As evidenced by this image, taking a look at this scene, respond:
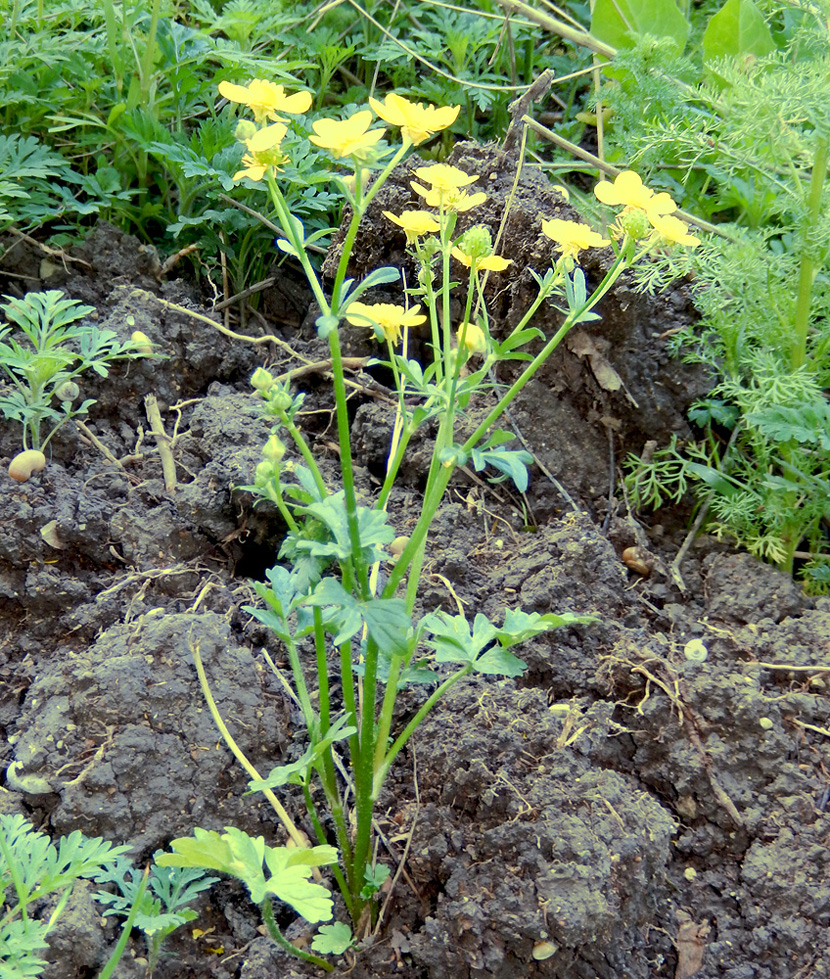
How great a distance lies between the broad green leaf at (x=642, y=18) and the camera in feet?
8.29

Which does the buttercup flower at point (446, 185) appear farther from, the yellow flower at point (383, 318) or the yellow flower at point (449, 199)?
the yellow flower at point (383, 318)

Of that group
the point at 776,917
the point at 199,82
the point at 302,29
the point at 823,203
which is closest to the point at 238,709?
the point at 776,917

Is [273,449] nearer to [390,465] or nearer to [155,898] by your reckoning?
[390,465]

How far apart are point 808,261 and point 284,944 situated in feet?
5.21

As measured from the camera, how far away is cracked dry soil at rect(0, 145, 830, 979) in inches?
51.4

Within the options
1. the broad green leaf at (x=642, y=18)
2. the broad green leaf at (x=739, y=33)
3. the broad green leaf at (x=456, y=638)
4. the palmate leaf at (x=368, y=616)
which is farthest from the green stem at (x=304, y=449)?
the broad green leaf at (x=642, y=18)

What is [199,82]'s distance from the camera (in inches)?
96.3

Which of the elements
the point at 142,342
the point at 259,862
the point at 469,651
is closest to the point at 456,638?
the point at 469,651

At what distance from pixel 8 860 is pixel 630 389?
1.57 metres

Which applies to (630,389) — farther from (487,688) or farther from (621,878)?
(621,878)

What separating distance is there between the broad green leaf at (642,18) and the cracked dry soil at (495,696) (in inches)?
30.5

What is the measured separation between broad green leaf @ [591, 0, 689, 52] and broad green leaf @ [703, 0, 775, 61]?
167 millimetres

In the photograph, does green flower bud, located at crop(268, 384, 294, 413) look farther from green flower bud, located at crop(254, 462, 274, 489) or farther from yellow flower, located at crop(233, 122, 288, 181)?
yellow flower, located at crop(233, 122, 288, 181)

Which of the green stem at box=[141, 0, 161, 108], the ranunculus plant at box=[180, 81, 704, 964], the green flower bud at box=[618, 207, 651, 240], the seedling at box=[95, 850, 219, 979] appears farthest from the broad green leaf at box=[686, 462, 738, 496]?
the green stem at box=[141, 0, 161, 108]
